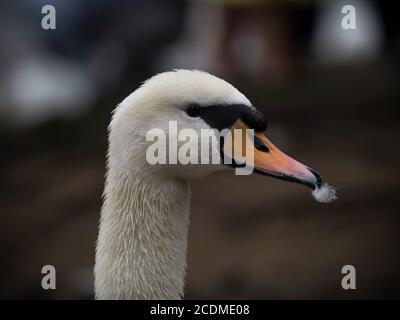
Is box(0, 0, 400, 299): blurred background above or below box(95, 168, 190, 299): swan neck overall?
above

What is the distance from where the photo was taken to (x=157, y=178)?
3084 mm

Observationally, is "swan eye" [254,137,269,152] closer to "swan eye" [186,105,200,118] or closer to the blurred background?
"swan eye" [186,105,200,118]

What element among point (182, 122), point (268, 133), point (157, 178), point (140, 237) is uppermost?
point (268, 133)

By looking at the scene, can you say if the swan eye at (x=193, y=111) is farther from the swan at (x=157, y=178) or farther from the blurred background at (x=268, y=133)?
the blurred background at (x=268, y=133)

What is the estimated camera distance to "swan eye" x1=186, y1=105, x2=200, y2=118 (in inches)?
119

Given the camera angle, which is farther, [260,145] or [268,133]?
[268,133]

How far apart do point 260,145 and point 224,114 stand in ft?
0.50

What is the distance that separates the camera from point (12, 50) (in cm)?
931

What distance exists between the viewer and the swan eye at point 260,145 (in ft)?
10.2

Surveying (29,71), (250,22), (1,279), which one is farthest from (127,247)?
(29,71)

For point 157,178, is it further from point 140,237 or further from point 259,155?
point 259,155

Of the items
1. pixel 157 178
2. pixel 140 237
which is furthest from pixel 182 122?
pixel 140 237

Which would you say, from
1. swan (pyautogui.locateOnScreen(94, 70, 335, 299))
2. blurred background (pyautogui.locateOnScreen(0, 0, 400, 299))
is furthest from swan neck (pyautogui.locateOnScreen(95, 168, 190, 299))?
blurred background (pyautogui.locateOnScreen(0, 0, 400, 299))

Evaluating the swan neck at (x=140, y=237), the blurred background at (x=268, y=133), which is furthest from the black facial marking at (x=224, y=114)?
the blurred background at (x=268, y=133)
